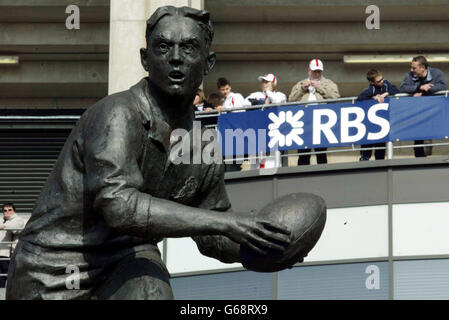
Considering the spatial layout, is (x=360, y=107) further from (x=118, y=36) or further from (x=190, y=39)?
(x=190, y=39)

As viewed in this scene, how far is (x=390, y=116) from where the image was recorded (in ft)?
68.8

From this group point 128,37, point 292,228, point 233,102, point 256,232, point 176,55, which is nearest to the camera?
point 256,232

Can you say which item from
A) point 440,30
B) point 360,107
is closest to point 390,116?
point 360,107

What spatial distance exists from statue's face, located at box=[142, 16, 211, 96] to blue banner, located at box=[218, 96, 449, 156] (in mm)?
13567

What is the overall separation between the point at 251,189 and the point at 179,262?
163cm

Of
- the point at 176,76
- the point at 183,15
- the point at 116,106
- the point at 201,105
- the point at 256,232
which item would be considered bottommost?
the point at 256,232

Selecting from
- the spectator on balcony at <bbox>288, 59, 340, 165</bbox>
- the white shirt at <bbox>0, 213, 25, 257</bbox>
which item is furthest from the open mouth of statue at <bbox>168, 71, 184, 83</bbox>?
the white shirt at <bbox>0, 213, 25, 257</bbox>

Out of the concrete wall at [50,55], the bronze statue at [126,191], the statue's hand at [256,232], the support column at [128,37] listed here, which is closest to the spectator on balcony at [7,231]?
the support column at [128,37]

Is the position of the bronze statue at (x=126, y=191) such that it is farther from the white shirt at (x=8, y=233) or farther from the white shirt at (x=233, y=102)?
the white shirt at (x=8, y=233)

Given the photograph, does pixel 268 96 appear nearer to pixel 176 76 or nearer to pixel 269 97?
pixel 269 97

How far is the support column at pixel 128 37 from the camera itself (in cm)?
2441

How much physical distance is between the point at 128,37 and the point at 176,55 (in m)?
17.7

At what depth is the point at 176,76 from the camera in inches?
290

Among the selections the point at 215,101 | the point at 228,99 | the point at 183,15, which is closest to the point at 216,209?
the point at 183,15
